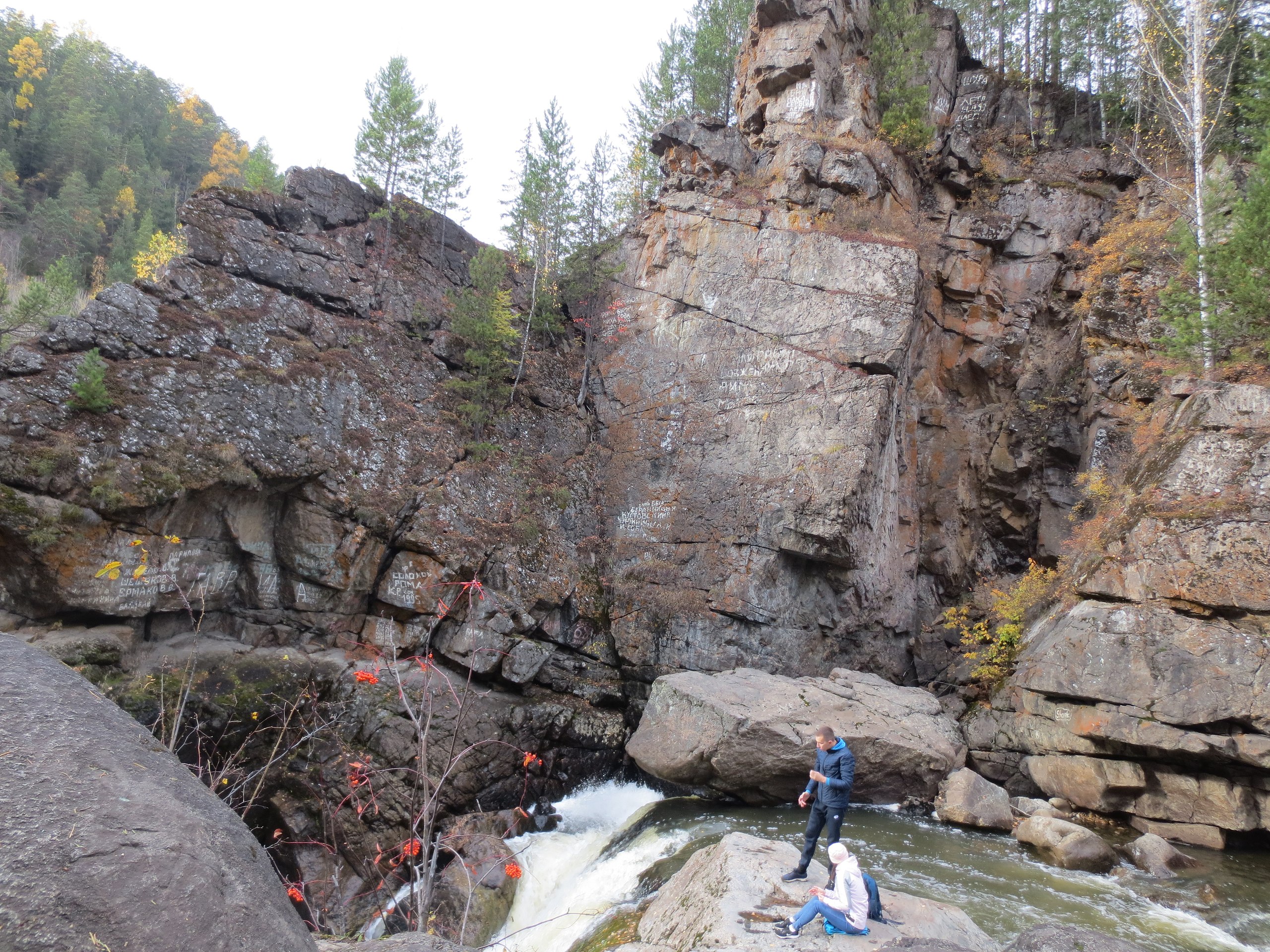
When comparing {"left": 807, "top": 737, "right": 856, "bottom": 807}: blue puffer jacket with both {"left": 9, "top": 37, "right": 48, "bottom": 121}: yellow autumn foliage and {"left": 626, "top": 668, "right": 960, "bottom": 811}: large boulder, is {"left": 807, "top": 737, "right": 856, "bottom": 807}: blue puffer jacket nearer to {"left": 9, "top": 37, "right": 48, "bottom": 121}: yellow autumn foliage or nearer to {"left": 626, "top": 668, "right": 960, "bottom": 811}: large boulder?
{"left": 626, "top": 668, "right": 960, "bottom": 811}: large boulder

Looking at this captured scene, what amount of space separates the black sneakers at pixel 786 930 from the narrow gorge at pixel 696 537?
0.29m

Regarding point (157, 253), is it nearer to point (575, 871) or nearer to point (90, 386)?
point (90, 386)

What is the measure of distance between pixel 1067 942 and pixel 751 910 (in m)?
3.09

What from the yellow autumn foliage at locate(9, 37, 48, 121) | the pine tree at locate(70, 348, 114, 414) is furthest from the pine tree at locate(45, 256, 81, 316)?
the yellow autumn foliage at locate(9, 37, 48, 121)

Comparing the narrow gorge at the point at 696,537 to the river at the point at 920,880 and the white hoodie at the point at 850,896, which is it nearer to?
the river at the point at 920,880

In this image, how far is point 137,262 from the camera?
31406 millimetres

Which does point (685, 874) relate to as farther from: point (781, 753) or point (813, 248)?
point (813, 248)

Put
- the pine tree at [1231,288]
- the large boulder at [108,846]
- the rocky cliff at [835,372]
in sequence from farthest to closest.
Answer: the rocky cliff at [835,372] < the pine tree at [1231,288] < the large boulder at [108,846]

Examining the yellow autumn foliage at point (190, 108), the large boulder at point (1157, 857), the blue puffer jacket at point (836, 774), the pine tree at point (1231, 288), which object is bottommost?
the large boulder at point (1157, 857)

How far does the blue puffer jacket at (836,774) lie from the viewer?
845 cm

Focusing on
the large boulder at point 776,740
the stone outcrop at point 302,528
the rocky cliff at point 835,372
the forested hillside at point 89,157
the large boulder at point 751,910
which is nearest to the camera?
the large boulder at point 751,910

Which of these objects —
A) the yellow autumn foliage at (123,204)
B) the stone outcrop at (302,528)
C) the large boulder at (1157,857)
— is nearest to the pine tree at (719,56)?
the stone outcrop at (302,528)

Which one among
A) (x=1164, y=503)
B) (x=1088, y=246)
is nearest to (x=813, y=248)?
(x=1088, y=246)

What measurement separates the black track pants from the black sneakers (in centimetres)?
113
